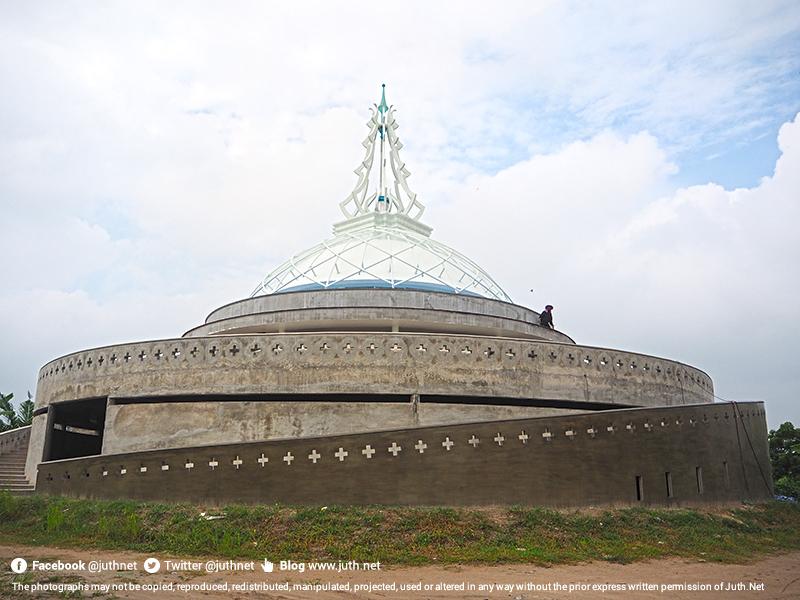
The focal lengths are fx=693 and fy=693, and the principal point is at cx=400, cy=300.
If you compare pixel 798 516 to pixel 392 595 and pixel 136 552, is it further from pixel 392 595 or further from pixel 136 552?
pixel 136 552

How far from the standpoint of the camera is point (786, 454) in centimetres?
2683

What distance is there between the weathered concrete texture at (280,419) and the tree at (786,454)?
52.7ft

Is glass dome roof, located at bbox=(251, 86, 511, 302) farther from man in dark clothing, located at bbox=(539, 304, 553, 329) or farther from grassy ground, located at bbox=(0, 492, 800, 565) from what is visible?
grassy ground, located at bbox=(0, 492, 800, 565)

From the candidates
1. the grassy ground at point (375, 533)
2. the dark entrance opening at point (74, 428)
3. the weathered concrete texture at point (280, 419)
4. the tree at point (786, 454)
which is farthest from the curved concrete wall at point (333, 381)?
the tree at point (786, 454)

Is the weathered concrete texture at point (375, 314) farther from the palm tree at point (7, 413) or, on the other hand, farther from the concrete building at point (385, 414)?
the palm tree at point (7, 413)

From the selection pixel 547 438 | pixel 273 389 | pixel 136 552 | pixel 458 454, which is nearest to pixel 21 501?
pixel 136 552

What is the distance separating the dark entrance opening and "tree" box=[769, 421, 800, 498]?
22.5 m

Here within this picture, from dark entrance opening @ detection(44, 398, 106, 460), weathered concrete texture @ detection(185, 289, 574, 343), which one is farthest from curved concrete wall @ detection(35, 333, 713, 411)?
weathered concrete texture @ detection(185, 289, 574, 343)

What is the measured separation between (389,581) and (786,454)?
2408 cm

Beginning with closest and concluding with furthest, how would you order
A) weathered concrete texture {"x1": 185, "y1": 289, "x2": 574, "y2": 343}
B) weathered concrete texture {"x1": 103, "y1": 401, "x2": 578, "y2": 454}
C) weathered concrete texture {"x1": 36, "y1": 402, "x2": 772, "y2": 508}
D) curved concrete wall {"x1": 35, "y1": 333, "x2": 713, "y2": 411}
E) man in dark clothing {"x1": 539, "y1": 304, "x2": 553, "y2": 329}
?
weathered concrete texture {"x1": 36, "y1": 402, "x2": 772, "y2": 508}, weathered concrete texture {"x1": 103, "y1": 401, "x2": 578, "y2": 454}, curved concrete wall {"x1": 35, "y1": 333, "x2": 713, "y2": 411}, weathered concrete texture {"x1": 185, "y1": 289, "x2": 574, "y2": 343}, man in dark clothing {"x1": 539, "y1": 304, "x2": 553, "y2": 329}

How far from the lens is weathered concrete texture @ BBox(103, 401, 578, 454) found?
47.5 ft

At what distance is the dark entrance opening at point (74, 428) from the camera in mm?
17156

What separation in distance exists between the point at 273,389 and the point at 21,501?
A: 16.5 ft

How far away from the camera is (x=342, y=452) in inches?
445
